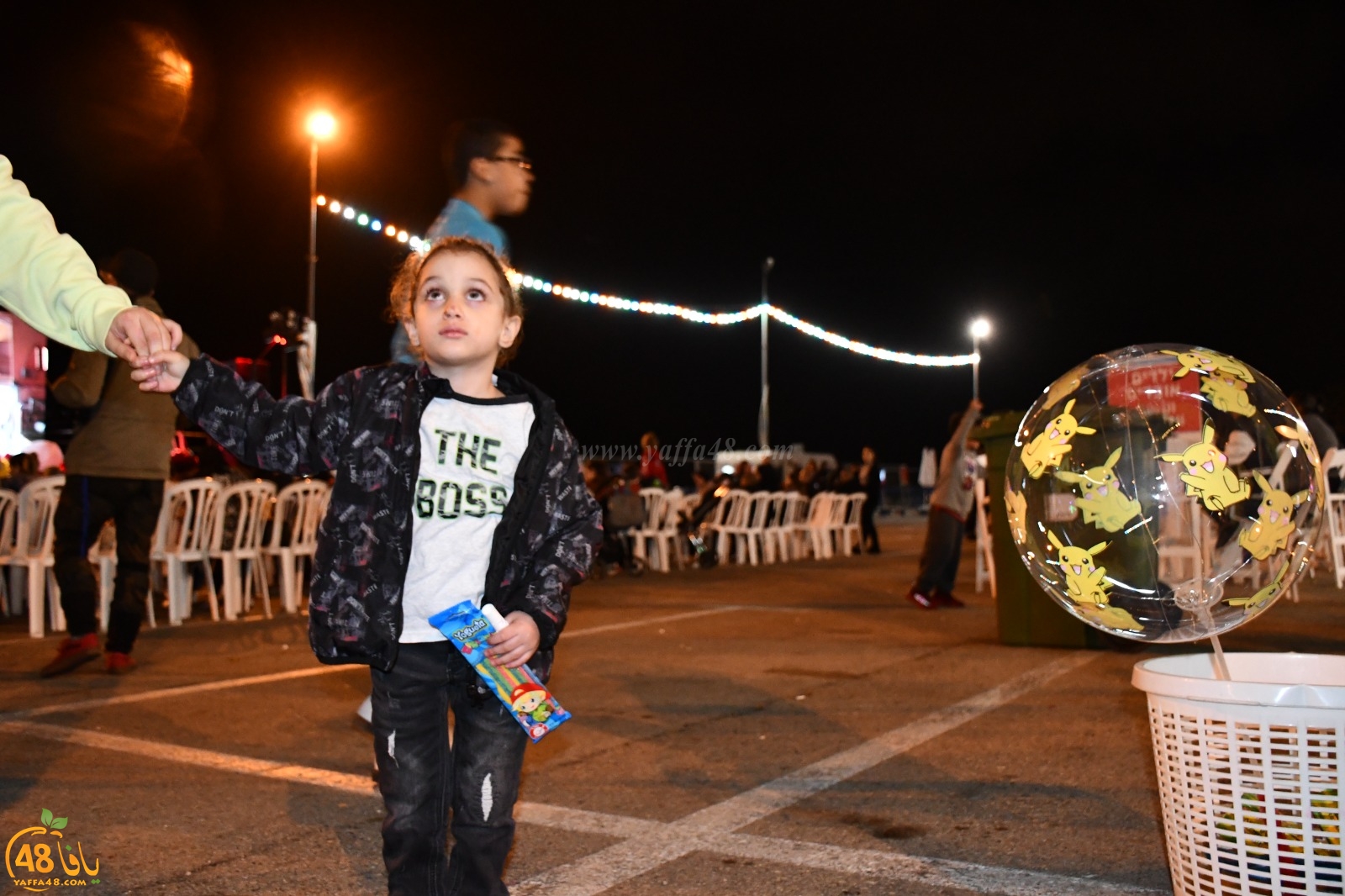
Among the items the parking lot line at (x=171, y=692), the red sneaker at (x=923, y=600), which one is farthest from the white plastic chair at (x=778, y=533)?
the parking lot line at (x=171, y=692)

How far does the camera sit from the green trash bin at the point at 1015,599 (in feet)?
21.4

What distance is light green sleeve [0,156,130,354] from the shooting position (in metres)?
2.09

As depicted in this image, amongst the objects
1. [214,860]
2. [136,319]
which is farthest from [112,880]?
[136,319]

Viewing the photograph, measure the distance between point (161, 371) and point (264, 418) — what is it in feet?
0.71

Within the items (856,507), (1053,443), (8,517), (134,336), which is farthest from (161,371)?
(856,507)

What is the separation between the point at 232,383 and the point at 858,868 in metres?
1.87

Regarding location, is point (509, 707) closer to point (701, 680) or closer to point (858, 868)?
point (858, 868)

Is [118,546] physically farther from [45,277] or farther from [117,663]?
[45,277]

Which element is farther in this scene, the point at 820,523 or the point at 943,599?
the point at 820,523

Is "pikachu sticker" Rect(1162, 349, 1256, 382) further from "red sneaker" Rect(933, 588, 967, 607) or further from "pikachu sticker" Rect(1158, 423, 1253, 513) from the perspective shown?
"red sneaker" Rect(933, 588, 967, 607)

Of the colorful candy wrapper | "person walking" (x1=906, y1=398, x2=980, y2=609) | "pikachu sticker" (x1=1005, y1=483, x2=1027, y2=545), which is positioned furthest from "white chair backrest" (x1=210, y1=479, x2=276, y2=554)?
"pikachu sticker" (x1=1005, y1=483, x2=1027, y2=545)

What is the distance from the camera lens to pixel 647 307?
2011 centimetres

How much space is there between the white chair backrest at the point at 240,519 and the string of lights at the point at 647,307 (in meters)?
2.18

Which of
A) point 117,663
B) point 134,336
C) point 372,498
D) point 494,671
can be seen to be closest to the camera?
point 134,336
